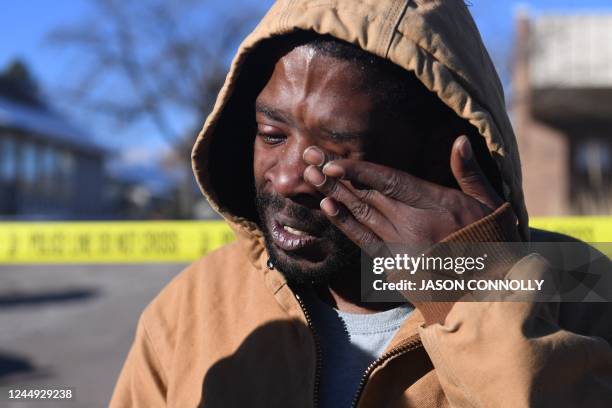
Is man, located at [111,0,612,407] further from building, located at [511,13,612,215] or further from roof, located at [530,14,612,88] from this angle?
roof, located at [530,14,612,88]

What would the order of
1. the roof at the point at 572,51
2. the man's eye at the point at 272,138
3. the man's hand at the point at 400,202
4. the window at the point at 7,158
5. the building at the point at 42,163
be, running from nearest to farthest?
the man's hand at the point at 400,202
the man's eye at the point at 272,138
the roof at the point at 572,51
the window at the point at 7,158
the building at the point at 42,163

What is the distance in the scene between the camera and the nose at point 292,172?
6.30 feet

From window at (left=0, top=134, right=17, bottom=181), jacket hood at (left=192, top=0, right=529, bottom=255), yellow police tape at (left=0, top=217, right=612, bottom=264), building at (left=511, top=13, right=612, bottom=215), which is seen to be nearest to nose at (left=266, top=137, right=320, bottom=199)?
jacket hood at (left=192, top=0, right=529, bottom=255)

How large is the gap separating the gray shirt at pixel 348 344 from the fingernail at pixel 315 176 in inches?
18.5

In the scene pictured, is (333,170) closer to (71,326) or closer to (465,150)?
(465,150)

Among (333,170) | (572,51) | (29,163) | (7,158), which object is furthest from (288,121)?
(29,163)

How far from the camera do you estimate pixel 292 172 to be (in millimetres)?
1942

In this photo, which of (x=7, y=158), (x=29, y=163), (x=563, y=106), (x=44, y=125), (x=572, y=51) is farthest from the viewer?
(x=44, y=125)

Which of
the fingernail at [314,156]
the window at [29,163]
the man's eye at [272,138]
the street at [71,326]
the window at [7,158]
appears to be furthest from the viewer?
the window at [29,163]

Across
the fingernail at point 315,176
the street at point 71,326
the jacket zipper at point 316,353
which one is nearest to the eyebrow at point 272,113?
the fingernail at point 315,176

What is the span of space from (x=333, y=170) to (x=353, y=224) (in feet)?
0.42

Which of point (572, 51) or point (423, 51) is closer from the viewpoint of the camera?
point (423, 51)

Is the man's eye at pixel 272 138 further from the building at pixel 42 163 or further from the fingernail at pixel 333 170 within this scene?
the building at pixel 42 163

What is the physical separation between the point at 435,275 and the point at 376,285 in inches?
14.6
